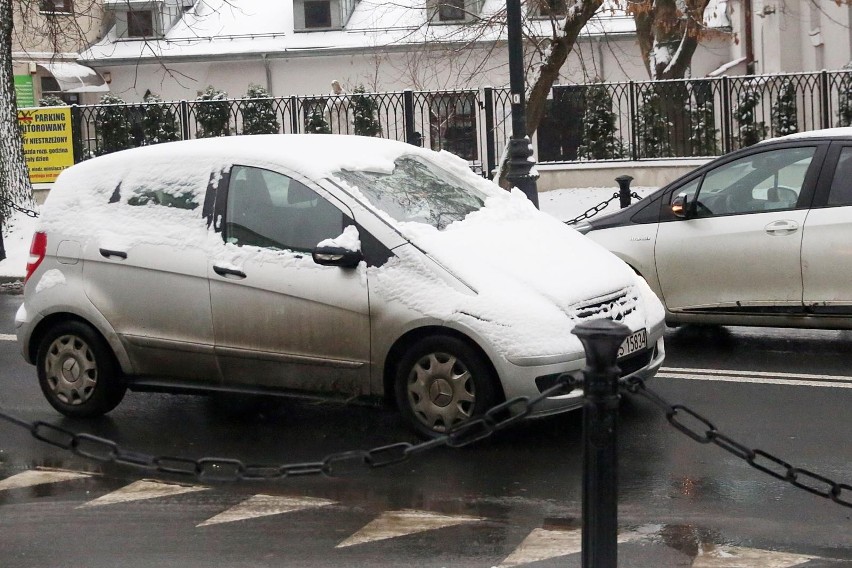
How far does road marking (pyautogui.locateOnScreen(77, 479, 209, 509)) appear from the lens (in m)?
6.08

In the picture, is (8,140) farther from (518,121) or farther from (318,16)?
(318,16)

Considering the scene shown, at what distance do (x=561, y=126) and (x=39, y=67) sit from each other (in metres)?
25.1

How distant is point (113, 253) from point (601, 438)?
4411 mm

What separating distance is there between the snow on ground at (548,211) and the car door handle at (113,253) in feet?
27.8

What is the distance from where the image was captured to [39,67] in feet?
135

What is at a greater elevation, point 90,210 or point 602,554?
point 90,210

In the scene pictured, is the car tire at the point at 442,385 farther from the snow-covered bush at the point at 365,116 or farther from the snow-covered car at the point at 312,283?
the snow-covered bush at the point at 365,116

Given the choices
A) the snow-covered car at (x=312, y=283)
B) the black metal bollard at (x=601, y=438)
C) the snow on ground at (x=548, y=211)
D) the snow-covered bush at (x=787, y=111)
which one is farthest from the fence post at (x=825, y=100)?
the black metal bollard at (x=601, y=438)

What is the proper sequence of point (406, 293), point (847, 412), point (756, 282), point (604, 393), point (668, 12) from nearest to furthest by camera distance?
point (604, 393) < point (406, 293) < point (847, 412) < point (756, 282) < point (668, 12)

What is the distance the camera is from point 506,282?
21.8ft

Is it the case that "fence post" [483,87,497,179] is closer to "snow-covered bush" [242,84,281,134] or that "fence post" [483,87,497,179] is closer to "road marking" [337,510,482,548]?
"snow-covered bush" [242,84,281,134]

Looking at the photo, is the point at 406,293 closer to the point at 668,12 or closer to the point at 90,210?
the point at 90,210

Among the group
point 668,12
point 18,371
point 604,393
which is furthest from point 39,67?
point 604,393

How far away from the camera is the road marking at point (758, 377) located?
8078 mm
